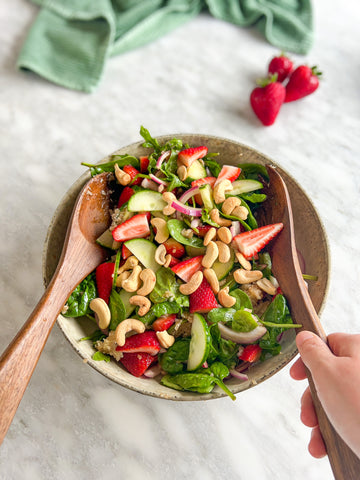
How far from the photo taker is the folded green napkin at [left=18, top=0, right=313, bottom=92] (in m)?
1.85

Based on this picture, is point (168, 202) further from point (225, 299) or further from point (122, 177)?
point (225, 299)

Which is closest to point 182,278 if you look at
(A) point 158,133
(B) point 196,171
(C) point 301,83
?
(B) point 196,171

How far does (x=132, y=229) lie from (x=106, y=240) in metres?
0.09

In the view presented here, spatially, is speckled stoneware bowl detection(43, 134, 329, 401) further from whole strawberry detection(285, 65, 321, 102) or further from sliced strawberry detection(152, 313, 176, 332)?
whole strawberry detection(285, 65, 321, 102)

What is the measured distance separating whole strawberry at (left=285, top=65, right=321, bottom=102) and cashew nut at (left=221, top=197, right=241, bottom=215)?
78 cm

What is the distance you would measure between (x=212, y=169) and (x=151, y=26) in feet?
3.03

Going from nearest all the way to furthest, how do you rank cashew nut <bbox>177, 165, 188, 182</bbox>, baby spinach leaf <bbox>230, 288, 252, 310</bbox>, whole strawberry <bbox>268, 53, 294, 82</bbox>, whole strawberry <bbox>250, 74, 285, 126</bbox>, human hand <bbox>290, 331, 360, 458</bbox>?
human hand <bbox>290, 331, 360, 458</bbox> → baby spinach leaf <bbox>230, 288, 252, 310</bbox> → cashew nut <bbox>177, 165, 188, 182</bbox> → whole strawberry <bbox>250, 74, 285, 126</bbox> → whole strawberry <bbox>268, 53, 294, 82</bbox>

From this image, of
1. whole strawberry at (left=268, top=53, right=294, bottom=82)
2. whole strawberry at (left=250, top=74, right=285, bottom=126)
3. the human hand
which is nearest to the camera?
the human hand

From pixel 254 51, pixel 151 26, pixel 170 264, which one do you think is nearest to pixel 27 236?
pixel 170 264

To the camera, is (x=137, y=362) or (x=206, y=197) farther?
(x=206, y=197)

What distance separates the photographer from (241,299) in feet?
3.96

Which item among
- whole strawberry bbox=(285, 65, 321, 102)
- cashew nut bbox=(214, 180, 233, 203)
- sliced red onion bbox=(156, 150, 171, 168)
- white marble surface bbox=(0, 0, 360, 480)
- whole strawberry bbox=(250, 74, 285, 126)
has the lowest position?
white marble surface bbox=(0, 0, 360, 480)

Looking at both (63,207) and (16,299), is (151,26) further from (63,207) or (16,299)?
(16,299)

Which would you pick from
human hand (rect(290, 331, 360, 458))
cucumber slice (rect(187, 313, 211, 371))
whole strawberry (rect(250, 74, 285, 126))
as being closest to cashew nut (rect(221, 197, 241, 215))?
cucumber slice (rect(187, 313, 211, 371))
